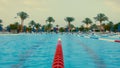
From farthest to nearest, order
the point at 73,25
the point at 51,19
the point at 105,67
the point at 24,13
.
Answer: the point at 73,25
the point at 51,19
the point at 24,13
the point at 105,67

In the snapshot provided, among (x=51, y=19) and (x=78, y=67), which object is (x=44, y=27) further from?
(x=78, y=67)

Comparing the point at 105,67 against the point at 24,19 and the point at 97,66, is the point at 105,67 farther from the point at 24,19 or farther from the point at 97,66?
the point at 24,19

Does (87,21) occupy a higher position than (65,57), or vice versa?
(87,21)

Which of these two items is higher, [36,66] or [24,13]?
[24,13]

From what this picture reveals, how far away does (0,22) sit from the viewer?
9762 centimetres

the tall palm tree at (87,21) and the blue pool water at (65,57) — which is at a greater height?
the tall palm tree at (87,21)

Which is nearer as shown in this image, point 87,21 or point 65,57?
point 65,57

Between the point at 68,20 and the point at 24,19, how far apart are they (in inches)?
962

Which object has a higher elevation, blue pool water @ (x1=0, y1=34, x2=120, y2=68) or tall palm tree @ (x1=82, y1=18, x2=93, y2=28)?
tall palm tree @ (x1=82, y1=18, x2=93, y2=28)

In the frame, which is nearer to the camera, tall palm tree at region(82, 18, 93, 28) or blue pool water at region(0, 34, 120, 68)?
blue pool water at region(0, 34, 120, 68)

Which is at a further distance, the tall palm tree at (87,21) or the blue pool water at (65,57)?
the tall palm tree at (87,21)

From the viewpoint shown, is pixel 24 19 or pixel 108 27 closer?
pixel 24 19

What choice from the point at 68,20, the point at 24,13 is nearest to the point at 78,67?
the point at 24,13

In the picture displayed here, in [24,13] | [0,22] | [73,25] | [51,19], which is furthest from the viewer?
[73,25]
